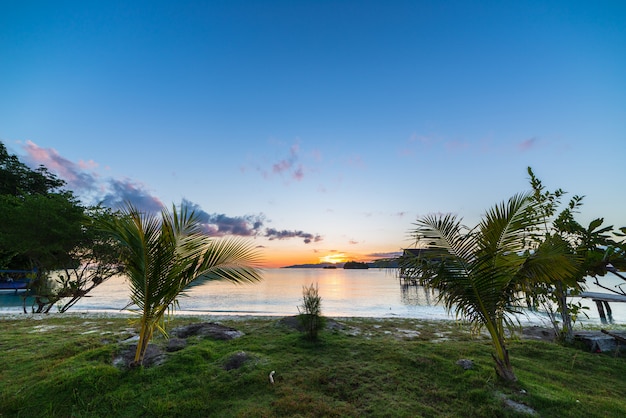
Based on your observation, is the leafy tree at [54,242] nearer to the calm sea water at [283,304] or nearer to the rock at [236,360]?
the calm sea water at [283,304]

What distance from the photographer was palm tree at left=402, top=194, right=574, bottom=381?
439 centimetres

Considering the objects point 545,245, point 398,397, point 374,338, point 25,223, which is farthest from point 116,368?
point 25,223

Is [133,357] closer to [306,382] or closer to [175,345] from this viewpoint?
[175,345]

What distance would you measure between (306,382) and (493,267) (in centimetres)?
369

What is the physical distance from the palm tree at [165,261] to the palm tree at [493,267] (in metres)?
3.42

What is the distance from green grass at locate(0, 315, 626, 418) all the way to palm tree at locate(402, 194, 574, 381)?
95 cm

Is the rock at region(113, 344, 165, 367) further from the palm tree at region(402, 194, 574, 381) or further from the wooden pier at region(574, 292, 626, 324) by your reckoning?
the wooden pier at region(574, 292, 626, 324)

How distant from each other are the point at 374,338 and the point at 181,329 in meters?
5.66

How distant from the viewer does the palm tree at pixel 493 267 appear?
14.4 feet

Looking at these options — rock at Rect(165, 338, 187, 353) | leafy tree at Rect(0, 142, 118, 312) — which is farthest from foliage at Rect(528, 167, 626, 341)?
leafy tree at Rect(0, 142, 118, 312)

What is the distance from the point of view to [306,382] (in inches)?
186

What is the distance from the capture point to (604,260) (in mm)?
5016

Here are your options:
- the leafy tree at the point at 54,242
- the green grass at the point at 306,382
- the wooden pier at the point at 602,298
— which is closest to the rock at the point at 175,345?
the green grass at the point at 306,382

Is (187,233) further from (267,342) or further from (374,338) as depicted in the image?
(374,338)
